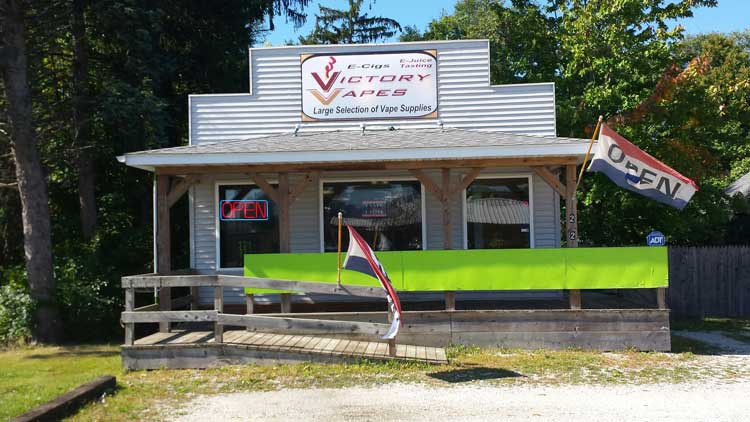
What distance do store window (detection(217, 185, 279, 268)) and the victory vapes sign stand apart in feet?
6.33

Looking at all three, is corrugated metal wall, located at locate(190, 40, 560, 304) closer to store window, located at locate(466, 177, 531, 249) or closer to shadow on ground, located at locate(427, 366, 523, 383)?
store window, located at locate(466, 177, 531, 249)

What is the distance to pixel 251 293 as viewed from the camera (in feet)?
32.1

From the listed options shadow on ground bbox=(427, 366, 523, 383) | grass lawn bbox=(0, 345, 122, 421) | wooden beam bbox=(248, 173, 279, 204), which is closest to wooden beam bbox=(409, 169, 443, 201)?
wooden beam bbox=(248, 173, 279, 204)

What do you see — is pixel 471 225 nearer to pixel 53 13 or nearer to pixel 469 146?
pixel 469 146

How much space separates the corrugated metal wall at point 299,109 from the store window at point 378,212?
0.22 m

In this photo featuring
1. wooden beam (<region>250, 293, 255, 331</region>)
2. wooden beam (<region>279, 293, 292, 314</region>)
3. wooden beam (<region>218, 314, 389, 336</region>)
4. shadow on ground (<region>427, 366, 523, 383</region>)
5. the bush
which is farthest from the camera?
the bush

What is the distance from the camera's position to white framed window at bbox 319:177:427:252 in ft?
39.9

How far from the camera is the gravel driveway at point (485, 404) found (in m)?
6.36

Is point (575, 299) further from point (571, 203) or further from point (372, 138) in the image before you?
point (372, 138)

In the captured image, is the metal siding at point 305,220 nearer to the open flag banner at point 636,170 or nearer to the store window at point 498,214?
the store window at point 498,214

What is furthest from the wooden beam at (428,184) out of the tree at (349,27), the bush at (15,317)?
the tree at (349,27)

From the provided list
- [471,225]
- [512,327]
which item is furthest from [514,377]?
[471,225]

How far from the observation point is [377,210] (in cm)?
1222

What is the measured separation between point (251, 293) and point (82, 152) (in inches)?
275
